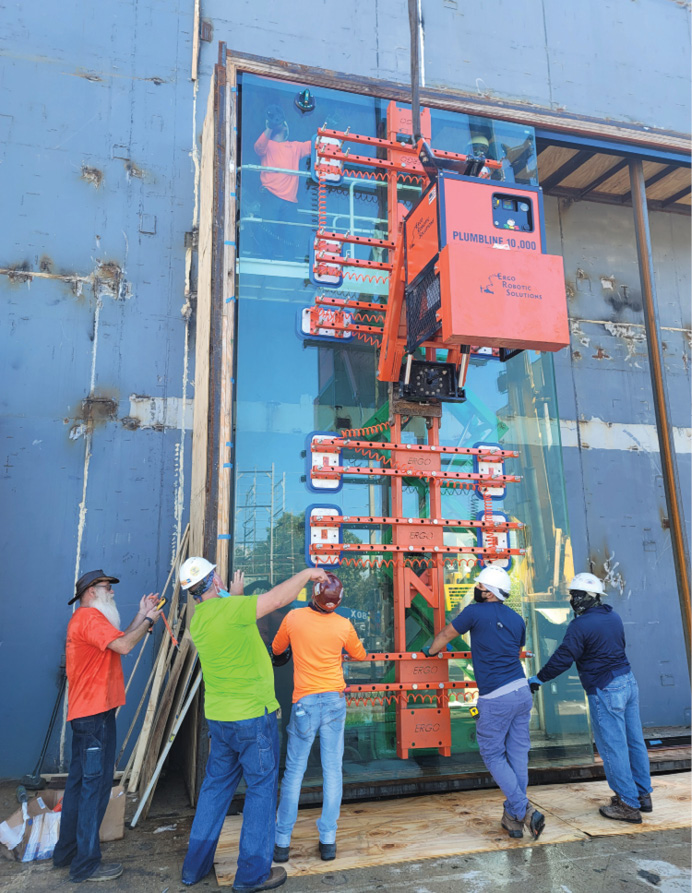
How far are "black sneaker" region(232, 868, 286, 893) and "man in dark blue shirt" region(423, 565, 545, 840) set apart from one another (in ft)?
5.18

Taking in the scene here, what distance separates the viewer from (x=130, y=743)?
6129mm

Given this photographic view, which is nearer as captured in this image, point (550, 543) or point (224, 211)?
point (224, 211)

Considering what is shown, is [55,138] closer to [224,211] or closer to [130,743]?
[224,211]

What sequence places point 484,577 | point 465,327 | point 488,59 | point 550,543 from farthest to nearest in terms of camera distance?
1. point 488,59
2. point 550,543
3. point 484,577
4. point 465,327

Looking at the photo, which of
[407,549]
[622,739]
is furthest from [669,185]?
[622,739]

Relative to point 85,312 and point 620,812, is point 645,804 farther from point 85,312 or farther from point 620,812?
point 85,312

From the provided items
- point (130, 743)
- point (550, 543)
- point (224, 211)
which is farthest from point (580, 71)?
point (130, 743)

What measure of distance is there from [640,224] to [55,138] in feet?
22.8

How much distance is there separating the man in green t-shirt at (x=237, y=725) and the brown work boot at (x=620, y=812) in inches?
103

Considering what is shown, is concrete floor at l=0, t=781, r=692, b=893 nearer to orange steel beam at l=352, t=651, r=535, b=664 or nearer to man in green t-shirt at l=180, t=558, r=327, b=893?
man in green t-shirt at l=180, t=558, r=327, b=893

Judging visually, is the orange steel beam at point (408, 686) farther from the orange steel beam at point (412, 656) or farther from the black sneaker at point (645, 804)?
the black sneaker at point (645, 804)

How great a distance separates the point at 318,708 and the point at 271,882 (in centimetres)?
100

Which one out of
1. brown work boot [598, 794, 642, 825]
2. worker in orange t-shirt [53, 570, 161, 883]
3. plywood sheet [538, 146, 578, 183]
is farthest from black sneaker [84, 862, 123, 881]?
plywood sheet [538, 146, 578, 183]

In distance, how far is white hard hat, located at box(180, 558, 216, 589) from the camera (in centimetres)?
415
